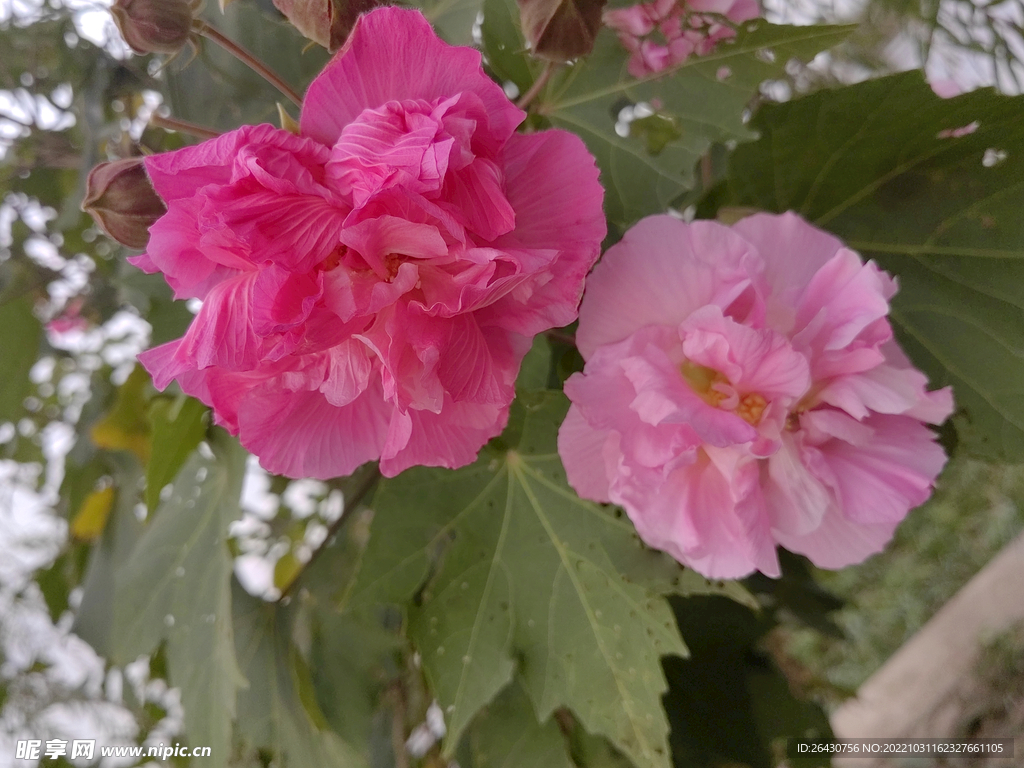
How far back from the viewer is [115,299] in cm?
72

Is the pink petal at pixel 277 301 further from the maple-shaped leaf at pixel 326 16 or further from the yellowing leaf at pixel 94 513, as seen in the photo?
the yellowing leaf at pixel 94 513

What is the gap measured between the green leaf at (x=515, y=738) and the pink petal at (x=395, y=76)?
0.39m

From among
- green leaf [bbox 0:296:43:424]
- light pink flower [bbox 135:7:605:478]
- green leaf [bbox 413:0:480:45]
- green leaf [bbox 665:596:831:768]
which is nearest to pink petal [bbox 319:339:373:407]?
light pink flower [bbox 135:7:605:478]

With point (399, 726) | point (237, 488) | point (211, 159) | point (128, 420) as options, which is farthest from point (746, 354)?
point (128, 420)

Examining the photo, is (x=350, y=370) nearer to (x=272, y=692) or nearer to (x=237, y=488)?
(x=237, y=488)

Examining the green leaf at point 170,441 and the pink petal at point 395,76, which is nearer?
the pink petal at point 395,76

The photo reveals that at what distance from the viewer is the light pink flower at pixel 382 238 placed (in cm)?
26

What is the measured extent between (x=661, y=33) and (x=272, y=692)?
1.76 feet

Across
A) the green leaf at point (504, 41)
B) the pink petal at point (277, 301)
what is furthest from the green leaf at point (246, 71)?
the pink petal at point (277, 301)

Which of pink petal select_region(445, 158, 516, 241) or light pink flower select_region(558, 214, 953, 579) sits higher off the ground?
pink petal select_region(445, 158, 516, 241)

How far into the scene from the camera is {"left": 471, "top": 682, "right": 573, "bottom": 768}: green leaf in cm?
46

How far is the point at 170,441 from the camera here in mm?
469

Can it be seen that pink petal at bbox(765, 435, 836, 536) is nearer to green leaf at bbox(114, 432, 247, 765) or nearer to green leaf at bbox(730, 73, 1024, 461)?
green leaf at bbox(730, 73, 1024, 461)

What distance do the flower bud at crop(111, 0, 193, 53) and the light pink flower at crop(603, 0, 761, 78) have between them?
23cm
